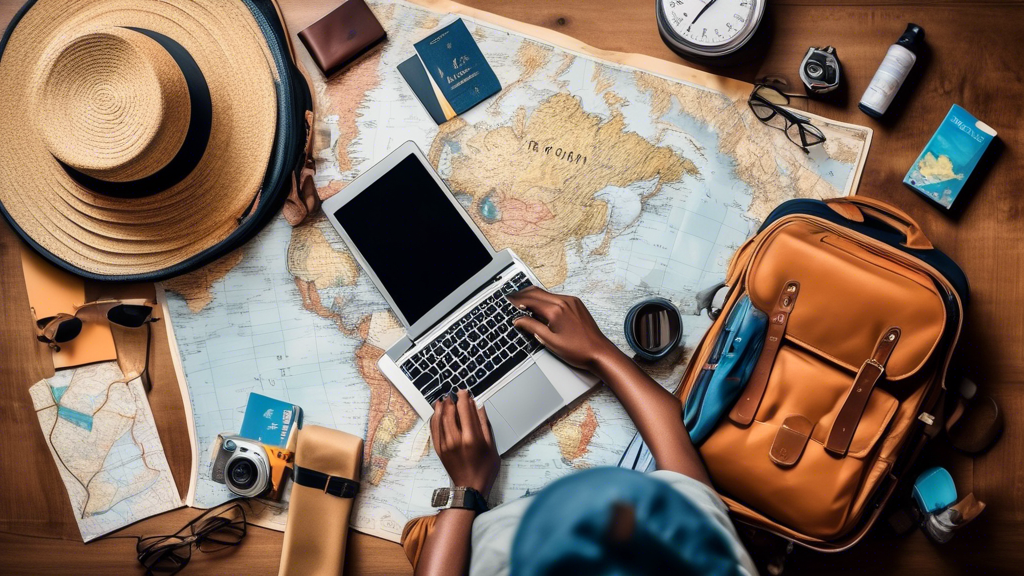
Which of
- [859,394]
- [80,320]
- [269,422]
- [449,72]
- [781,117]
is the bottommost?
[859,394]

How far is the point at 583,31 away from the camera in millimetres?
1251

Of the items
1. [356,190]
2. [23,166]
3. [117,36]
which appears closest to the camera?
[117,36]

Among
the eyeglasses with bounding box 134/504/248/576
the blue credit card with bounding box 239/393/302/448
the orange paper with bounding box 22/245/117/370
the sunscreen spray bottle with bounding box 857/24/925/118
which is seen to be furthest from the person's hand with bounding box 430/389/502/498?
the sunscreen spray bottle with bounding box 857/24/925/118

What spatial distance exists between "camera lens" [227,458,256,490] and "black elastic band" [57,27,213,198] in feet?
1.73

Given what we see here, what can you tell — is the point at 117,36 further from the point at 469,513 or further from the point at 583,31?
the point at 469,513

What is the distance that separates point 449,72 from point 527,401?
26.4 inches

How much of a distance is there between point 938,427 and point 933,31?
76cm

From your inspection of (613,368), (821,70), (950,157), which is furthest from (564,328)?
(950,157)

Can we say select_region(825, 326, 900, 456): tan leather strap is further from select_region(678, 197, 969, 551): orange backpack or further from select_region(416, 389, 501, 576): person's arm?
select_region(416, 389, 501, 576): person's arm

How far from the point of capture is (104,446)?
1233 millimetres

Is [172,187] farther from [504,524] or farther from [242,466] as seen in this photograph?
[504,524]

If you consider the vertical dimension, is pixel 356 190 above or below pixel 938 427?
above

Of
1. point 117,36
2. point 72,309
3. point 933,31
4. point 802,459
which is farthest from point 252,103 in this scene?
point 933,31

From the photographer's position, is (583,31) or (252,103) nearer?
(252,103)
